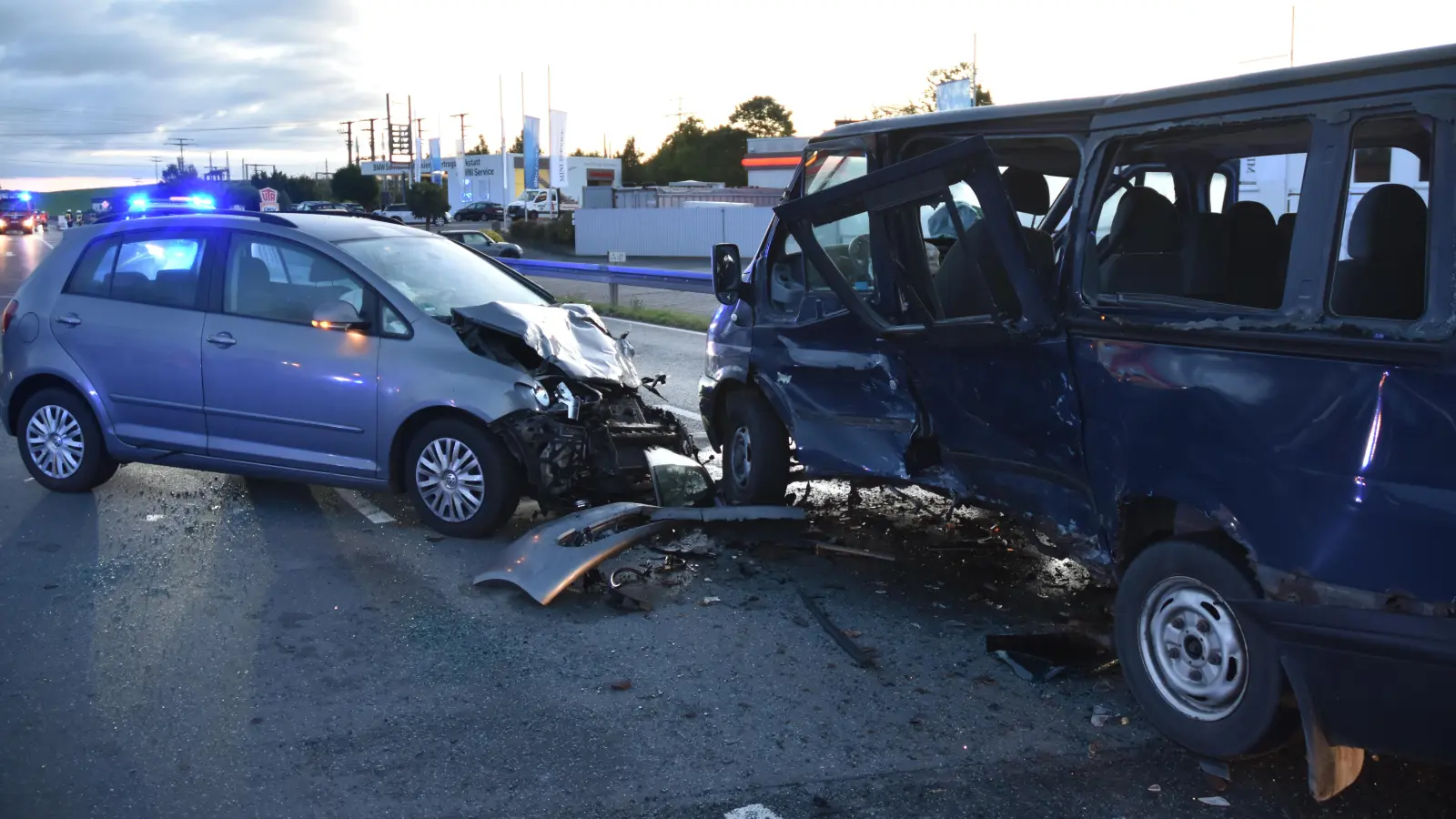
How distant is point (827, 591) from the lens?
5773mm

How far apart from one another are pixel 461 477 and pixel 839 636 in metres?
2.44

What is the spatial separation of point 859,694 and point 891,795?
0.81 metres

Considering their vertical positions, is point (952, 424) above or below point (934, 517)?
above

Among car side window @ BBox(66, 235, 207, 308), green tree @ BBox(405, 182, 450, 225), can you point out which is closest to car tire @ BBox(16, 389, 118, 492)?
car side window @ BBox(66, 235, 207, 308)

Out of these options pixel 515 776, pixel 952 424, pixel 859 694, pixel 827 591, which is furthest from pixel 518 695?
pixel 952 424

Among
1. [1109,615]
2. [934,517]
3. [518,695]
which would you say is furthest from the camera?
[934,517]

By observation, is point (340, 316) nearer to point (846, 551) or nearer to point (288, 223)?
point (288, 223)

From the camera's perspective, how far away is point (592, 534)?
604cm

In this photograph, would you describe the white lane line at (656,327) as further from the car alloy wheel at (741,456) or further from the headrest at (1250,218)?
the headrest at (1250,218)

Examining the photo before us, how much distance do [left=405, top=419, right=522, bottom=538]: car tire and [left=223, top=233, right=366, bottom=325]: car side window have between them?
923mm

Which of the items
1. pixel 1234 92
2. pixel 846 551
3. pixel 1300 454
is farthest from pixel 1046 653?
pixel 1234 92

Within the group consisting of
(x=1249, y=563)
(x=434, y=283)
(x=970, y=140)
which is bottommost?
(x=1249, y=563)

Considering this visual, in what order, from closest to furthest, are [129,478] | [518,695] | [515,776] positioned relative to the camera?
[515,776] < [518,695] < [129,478]

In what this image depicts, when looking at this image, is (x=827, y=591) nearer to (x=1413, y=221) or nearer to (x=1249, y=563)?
(x=1249, y=563)
